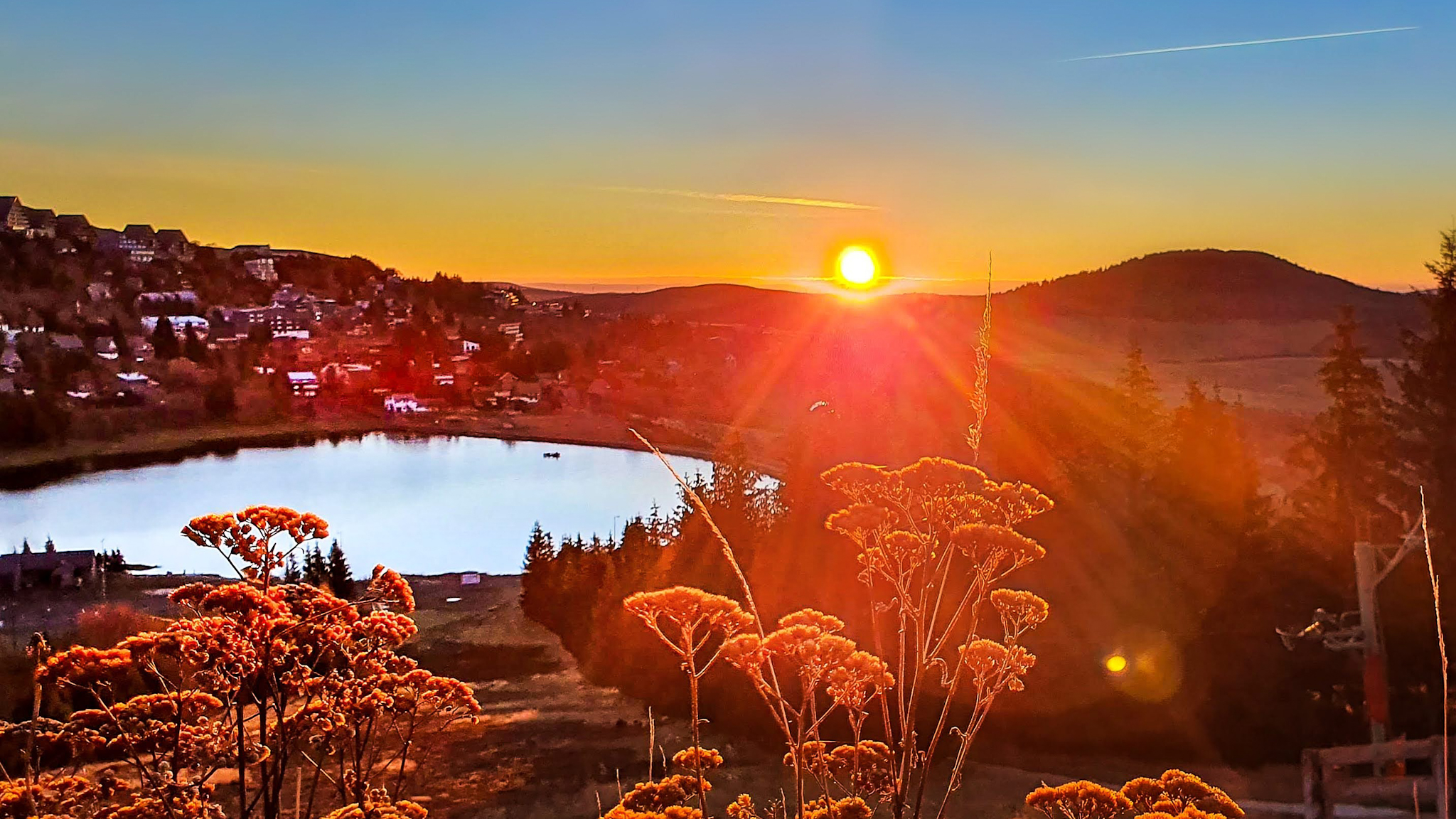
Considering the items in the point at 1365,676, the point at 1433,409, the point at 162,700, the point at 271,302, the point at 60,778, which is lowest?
the point at 1365,676

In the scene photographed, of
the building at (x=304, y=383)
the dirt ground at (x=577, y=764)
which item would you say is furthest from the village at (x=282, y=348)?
the dirt ground at (x=577, y=764)

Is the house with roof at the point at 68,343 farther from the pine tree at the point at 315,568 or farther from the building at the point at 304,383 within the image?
the pine tree at the point at 315,568

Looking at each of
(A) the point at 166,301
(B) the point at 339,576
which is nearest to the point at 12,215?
(A) the point at 166,301

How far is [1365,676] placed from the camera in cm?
887

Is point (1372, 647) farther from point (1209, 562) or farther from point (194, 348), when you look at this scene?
point (194, 348)

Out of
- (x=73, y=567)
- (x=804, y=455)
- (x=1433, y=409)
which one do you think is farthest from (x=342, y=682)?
(x=73, y=567)

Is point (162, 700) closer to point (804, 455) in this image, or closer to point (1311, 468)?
point (804, 455)

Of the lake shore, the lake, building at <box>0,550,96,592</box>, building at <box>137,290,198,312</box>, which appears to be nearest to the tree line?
building at <box>0,550,96,592</box>

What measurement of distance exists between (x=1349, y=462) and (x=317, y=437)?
62836 millimetres

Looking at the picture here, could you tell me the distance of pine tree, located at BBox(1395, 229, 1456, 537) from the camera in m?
10.7

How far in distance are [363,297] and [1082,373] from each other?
65795 mm

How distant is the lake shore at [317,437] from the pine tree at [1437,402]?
116 feet

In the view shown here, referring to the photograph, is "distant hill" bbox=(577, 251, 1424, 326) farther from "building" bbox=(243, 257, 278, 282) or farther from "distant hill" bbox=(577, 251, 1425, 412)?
"building" bbox=(243, 257, 278, 282)

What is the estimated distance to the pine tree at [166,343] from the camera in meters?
68.1
